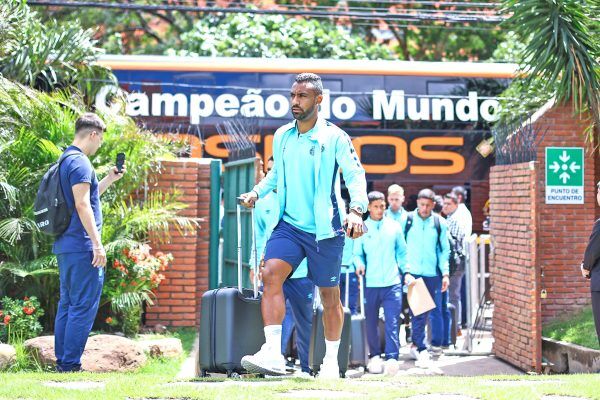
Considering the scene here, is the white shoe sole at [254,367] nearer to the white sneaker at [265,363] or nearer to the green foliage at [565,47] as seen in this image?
the white sneaker at [265,363]

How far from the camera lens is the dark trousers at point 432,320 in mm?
11586

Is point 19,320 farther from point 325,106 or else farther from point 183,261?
point 325,106

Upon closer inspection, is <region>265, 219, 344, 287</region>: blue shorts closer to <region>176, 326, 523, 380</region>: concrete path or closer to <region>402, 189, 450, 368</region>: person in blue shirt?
<region>176, 326, 523, 380</region>: concrete path

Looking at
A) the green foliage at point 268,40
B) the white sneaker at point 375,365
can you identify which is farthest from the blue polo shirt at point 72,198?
the green foliage at point 268,40

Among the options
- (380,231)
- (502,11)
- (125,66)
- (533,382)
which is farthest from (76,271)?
(125,66)

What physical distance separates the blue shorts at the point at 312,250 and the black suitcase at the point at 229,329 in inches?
26.7

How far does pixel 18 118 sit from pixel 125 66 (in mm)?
5543

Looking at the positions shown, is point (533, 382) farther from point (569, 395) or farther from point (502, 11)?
point (502, 11)

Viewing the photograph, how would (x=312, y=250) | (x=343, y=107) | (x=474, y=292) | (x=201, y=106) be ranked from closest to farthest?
(x=312, y=250)
(x=474, y=292)
(x=201, y=106)
(x=343, y=107)

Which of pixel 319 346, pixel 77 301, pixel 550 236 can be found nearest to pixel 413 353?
pixel 550 236

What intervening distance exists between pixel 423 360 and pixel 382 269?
4.24ft

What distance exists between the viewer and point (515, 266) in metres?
11.7

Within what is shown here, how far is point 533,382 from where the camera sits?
649 cm

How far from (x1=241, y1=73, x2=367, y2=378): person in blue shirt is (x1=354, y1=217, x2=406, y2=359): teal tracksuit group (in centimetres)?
408
